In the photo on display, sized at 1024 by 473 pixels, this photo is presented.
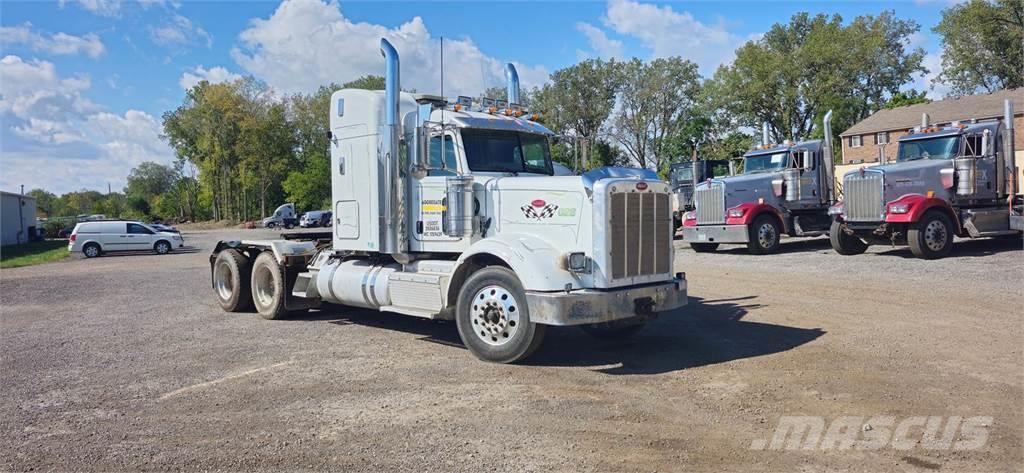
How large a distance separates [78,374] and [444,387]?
4.00 metres

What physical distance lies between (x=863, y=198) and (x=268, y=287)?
43.2 feet

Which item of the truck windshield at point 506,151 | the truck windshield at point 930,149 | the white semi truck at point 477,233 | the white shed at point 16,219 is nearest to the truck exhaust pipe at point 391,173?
the white semi truck at point 477,233

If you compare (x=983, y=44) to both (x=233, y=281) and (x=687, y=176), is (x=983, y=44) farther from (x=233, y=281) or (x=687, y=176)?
(x=233, y=281)

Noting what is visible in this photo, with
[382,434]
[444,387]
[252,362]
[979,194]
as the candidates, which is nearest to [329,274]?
[252,362]

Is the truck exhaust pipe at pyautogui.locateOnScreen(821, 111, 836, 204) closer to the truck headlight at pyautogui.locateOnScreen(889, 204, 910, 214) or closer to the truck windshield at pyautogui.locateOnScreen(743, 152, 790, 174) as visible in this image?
the truck windshield at pyautogui.locateOnScreen(743, 152, 790, 174)

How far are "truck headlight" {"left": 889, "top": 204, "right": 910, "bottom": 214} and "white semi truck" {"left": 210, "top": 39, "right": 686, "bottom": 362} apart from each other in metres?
9.81

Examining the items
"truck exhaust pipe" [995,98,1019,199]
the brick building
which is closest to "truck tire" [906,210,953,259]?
"truck exhaust pipe" [995,98,1019,199]

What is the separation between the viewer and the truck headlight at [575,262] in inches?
280

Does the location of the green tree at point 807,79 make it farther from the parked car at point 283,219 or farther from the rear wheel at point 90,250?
the rear wheel at point 90,250

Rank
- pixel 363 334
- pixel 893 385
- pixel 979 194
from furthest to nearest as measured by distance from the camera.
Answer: pixel 979 194 → pixel 363 334 → pixel 893 385

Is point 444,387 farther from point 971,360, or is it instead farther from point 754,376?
point 971,360

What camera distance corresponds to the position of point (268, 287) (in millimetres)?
11367

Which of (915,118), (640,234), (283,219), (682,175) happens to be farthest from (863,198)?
(283,219)

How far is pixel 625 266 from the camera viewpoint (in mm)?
7371
